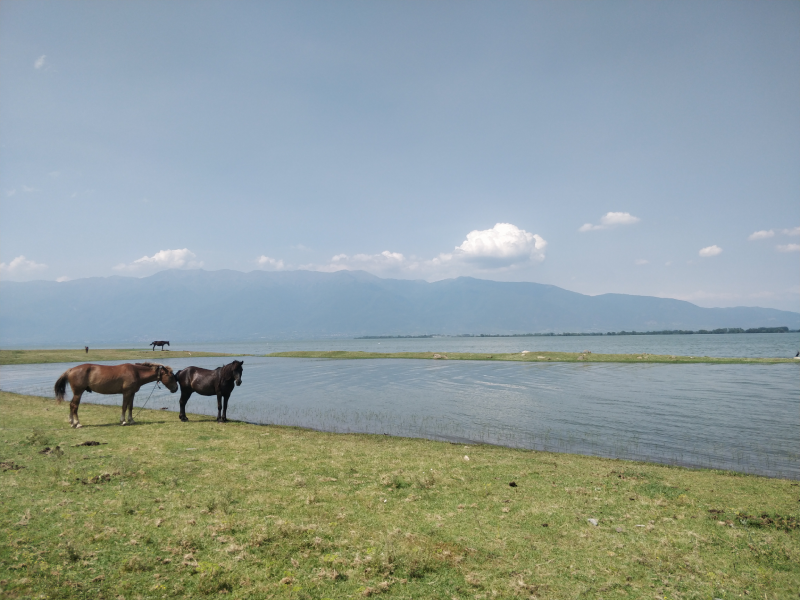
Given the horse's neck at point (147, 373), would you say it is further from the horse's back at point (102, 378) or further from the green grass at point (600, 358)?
the green grass at point (600, 358)

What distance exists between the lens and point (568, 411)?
2766 centimetres

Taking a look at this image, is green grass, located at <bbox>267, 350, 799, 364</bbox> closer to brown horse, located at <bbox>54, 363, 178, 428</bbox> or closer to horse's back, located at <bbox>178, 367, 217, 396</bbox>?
horse's back, located at <bbox>178, 367, 217, 396</bbox>

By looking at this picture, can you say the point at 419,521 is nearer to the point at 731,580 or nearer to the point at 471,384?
the point at 731,580

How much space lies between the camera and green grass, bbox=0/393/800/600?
6203 millimetres

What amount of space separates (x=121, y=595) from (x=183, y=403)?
17.7 m

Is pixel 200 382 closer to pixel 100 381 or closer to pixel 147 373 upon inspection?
pixel 147 373

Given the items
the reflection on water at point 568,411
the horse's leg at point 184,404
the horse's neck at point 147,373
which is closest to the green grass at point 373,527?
the horse's neck at point 147,373

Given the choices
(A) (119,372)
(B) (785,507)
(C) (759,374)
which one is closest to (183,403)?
(A) (119,372)

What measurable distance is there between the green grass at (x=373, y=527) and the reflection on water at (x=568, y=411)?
17.9 feet

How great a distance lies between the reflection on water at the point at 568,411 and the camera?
61.6 ft

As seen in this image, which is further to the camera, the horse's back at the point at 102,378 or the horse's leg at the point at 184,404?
the horse's leg at the point at 184,404

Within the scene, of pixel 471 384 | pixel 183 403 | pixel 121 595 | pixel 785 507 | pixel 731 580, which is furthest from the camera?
pixel 471 384

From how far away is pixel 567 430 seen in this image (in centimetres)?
2222

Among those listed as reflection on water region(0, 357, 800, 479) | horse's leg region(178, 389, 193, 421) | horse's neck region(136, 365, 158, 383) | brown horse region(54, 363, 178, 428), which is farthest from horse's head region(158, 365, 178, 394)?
reflection on water region(0, 357, 800, 479)
